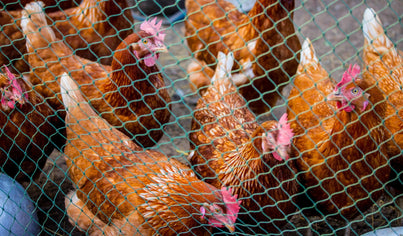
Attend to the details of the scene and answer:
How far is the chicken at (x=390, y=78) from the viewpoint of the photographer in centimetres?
276

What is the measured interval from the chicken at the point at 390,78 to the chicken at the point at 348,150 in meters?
0.15

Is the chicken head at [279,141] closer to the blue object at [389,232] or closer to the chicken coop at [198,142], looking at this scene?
the chicken coop at [198,142]

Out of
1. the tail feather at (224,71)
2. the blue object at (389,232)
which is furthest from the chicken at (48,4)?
the blue object at (389,232)

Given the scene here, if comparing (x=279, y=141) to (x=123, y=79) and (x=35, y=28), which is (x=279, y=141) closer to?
(x=123, y=79)

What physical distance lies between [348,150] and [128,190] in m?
1.27

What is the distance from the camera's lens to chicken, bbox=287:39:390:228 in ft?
7.64

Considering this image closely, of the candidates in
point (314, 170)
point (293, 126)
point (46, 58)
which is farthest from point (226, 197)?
point (46, 58)

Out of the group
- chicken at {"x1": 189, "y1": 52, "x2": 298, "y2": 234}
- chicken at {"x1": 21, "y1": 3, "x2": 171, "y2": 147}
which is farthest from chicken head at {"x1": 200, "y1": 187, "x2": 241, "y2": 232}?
chicken at {"x1": 21, "y1": 3, "x2": 171, "y2": 147}

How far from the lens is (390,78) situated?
117 inches

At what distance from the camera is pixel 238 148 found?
267 centimetres

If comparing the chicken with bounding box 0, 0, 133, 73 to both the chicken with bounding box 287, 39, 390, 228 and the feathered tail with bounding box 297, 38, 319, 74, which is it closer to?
the feathered tail with bounding box 297, 38, 319, 74

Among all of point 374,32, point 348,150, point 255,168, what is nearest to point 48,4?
point 255,168

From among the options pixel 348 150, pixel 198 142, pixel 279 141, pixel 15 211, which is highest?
pixel 279 141

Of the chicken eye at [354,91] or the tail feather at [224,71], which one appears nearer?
the chicken eye at [354,91]
